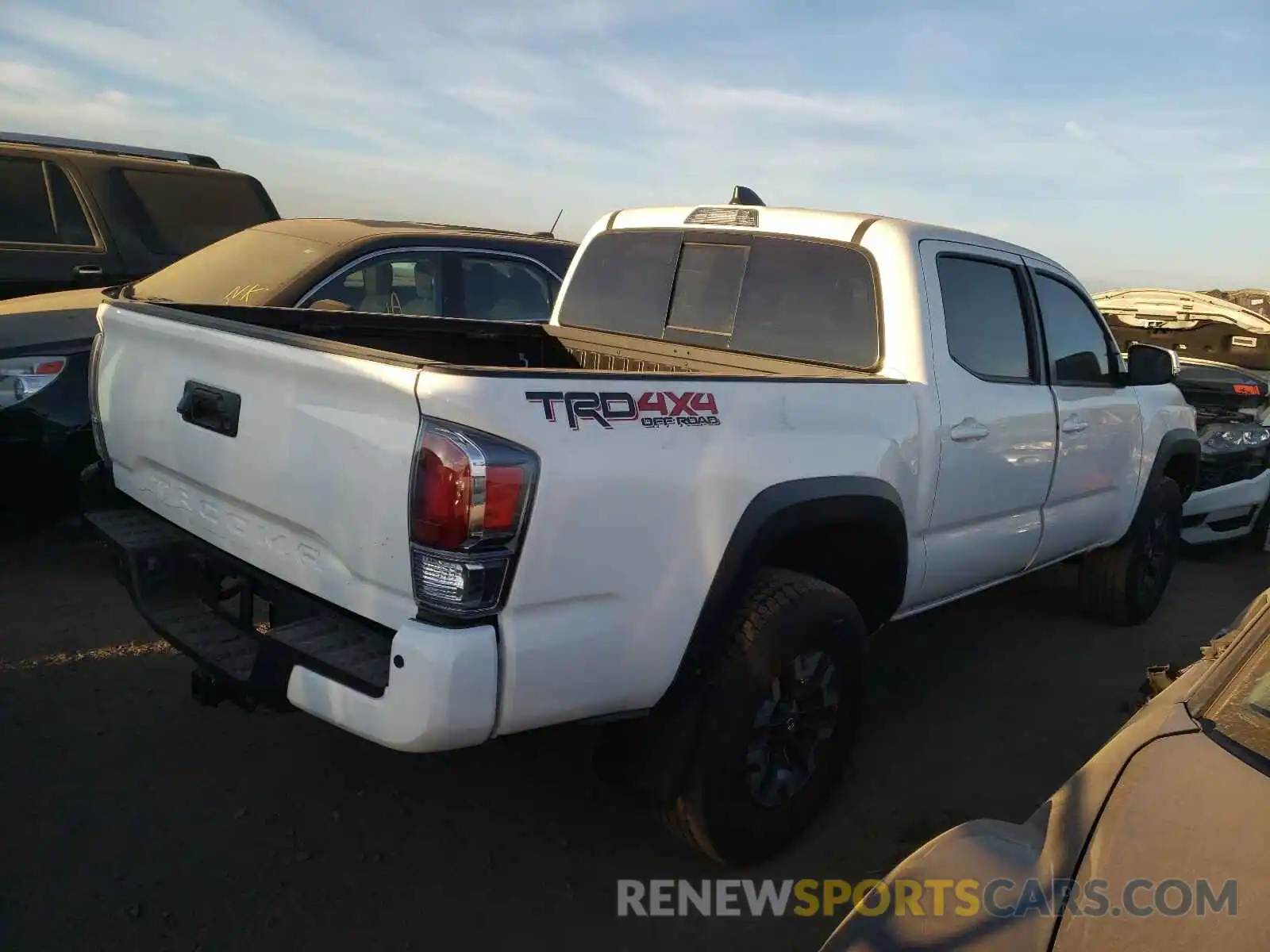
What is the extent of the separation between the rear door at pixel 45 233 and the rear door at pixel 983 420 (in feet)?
17.4

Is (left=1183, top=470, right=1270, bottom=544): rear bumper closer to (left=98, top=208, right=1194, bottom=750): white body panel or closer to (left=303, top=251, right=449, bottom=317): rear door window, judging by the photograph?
(left=98, top=208, right=1194, bottom=750): white body panel

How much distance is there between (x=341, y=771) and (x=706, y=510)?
1.63 metres

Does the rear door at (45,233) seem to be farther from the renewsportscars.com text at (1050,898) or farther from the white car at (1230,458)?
the white car at (1230,458)

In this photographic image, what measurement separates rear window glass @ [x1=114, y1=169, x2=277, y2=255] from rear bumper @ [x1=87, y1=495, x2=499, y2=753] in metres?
4.34

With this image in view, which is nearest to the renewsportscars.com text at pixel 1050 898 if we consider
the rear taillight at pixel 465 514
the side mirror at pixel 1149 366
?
the rear taillight at pixel 465 514

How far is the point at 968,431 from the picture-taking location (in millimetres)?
3457

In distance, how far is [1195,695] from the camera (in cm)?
194

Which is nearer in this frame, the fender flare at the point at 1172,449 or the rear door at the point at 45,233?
the fender flare at the point at 1172,449

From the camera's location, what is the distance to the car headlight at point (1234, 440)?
257 inches

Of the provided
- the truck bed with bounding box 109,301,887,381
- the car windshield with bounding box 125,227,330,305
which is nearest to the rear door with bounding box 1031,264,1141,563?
the truck bed with bounding box 109,301,887,381

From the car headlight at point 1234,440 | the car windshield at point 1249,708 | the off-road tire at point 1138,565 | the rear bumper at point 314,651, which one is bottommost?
the off-road tire at point 1138,565

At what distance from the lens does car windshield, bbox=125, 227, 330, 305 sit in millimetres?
5129

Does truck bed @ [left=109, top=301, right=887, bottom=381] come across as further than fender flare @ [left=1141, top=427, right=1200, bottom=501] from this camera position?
No

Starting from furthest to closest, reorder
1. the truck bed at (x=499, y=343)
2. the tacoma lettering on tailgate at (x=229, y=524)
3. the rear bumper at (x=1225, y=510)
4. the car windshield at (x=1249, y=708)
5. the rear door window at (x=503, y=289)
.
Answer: the rear bumper at (x=1225, y=510) → the rear door window at (x=503, y=289) → the truck bed at (x=499, y=343) → the tacoma lettering on tailgate at (x=229, y=524) → the car windshield at (x=1249, y=708)
